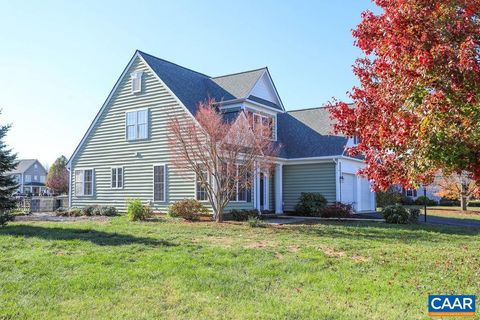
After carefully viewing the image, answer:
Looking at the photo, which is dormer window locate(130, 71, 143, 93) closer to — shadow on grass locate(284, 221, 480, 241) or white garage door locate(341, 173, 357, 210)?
shadow on grass locate(284, 221, 480, 241)

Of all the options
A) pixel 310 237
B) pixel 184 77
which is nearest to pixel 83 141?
pixel 184 77

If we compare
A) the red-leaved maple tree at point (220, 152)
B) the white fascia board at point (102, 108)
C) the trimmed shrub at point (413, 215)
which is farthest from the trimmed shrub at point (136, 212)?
the trimmed shrub at point (413, 215)

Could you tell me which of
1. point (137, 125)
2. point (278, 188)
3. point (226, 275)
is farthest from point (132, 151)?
point (226, 275)

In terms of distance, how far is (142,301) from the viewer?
18.7ft

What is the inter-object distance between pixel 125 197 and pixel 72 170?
464 cm

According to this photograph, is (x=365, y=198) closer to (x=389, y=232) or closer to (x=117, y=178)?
(x=389, y=232)

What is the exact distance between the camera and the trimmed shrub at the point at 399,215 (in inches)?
687

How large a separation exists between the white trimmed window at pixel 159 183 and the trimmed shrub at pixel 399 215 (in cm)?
1004

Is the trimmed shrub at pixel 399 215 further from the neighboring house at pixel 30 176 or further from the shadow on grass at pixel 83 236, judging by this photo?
the neighboring house at pixel 30 176

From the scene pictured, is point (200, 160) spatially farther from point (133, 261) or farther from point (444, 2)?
point (444, 2)

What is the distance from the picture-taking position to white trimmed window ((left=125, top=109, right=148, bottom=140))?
837 inches

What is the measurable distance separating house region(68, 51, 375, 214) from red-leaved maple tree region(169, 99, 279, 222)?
82.6 inches

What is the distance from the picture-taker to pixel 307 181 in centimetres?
2298

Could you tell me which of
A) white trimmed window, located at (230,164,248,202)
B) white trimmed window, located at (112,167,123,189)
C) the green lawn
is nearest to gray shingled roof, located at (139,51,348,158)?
white trimmed window, located at (230,164,248,202)
